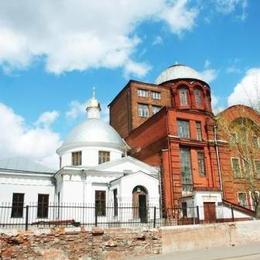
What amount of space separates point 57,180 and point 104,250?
16039 millimetres

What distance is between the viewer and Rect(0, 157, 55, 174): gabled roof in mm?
30673

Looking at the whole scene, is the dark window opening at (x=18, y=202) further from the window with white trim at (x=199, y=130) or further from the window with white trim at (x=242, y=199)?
the window with white trim at (x=242, y=199)

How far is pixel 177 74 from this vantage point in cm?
4062

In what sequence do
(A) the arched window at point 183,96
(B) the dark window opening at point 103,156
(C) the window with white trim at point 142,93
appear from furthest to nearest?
(C) the window with white trim at point 142,93, (A) the arched window at point 183,96, (B) the dark window opening at point 103,156

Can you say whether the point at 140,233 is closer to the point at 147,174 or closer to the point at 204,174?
the point at 147,174

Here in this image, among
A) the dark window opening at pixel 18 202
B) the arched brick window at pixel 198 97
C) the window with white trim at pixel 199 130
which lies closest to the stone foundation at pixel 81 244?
the dark window opening at pixel 18 202

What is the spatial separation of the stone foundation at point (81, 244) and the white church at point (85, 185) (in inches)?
332

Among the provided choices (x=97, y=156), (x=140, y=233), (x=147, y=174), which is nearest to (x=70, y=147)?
(x=97, y=156)

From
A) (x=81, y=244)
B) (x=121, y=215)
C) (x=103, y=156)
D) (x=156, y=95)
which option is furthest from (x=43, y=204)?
(x=156, y=95)

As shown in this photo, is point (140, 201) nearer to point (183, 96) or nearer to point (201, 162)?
point (201, 162)

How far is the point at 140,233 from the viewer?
15836 millimetres

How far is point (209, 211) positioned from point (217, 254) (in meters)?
12.3

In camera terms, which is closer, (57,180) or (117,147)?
(57,180)

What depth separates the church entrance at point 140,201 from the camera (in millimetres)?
25781
